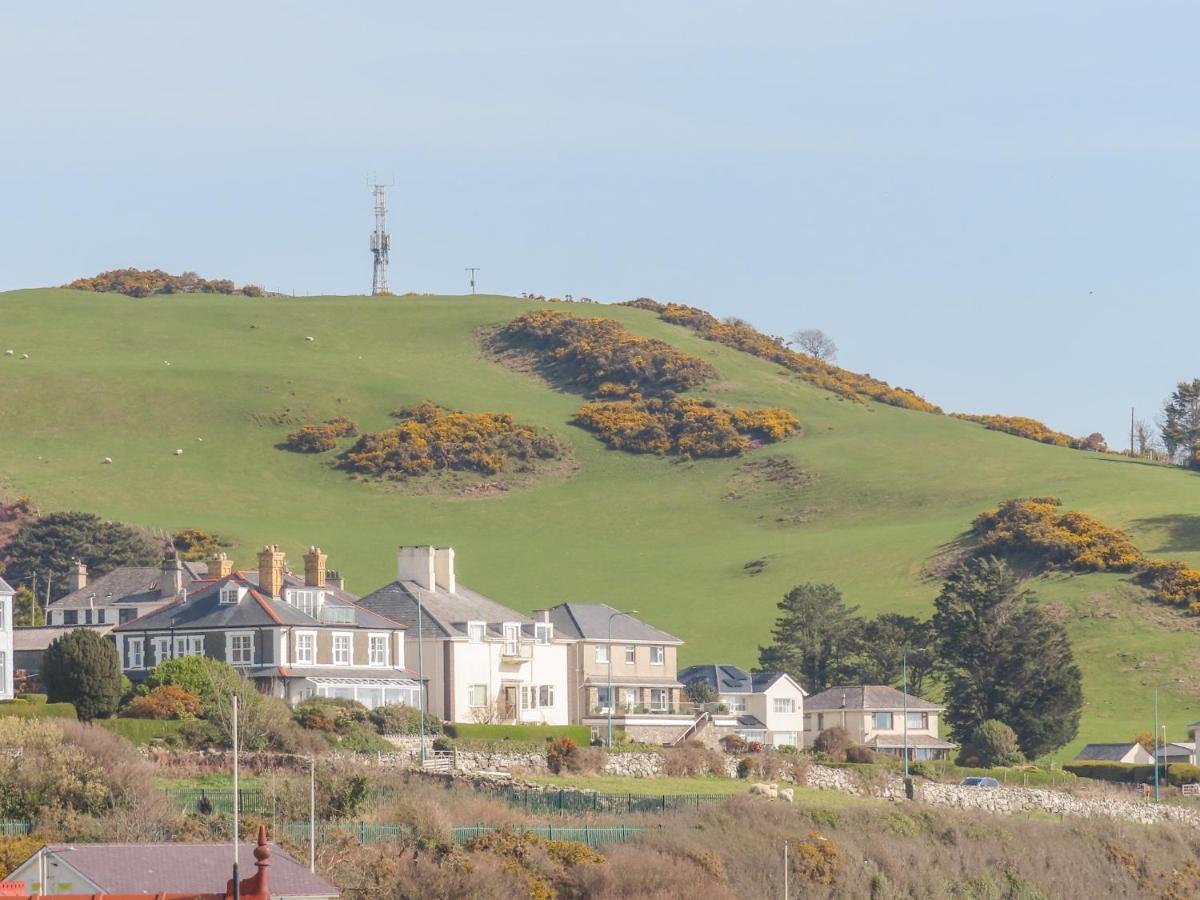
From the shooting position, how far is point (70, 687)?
72688 mm

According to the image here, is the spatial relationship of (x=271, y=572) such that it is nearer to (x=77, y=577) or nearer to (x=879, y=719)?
(x=879, y=719)

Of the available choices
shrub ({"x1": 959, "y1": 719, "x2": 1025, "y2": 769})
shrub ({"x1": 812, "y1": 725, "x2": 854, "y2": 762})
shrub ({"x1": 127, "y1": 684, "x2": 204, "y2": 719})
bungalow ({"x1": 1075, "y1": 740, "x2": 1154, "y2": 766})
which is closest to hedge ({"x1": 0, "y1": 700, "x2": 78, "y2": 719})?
shrub ({"x1": 127, "y1": 684, "x2": 204, "y2": 719})

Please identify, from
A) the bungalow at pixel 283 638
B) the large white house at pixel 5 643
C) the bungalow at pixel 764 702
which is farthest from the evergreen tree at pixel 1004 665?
the large white house at pixel 5 643

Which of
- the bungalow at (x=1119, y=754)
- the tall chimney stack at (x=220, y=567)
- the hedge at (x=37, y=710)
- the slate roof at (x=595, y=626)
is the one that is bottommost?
the bungalow at (x=1119, y=754)

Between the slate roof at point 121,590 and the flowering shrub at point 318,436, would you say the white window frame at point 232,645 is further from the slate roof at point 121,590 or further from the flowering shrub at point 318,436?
the flowering shrub at point 318,436

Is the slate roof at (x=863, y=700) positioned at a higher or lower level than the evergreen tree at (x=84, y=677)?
lower

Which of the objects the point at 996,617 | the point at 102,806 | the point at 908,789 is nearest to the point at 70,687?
the point at 102,806

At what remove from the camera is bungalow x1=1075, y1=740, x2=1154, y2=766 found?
9978 cm

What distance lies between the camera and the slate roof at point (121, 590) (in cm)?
10112

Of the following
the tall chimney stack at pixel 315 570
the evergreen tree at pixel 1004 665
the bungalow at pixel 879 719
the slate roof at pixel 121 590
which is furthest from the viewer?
the bungalow at pixel 879 719

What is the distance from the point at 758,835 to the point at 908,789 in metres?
24.9

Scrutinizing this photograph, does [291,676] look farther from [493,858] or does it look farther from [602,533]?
[602,533]

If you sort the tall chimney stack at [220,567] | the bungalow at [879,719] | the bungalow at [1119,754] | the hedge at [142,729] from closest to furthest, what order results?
the hedge at [142,729], the tall chimney stack at [220,567], the bungalow at [1119,754], the bungalow at [879,719]

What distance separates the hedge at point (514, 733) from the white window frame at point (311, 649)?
20.0ft
